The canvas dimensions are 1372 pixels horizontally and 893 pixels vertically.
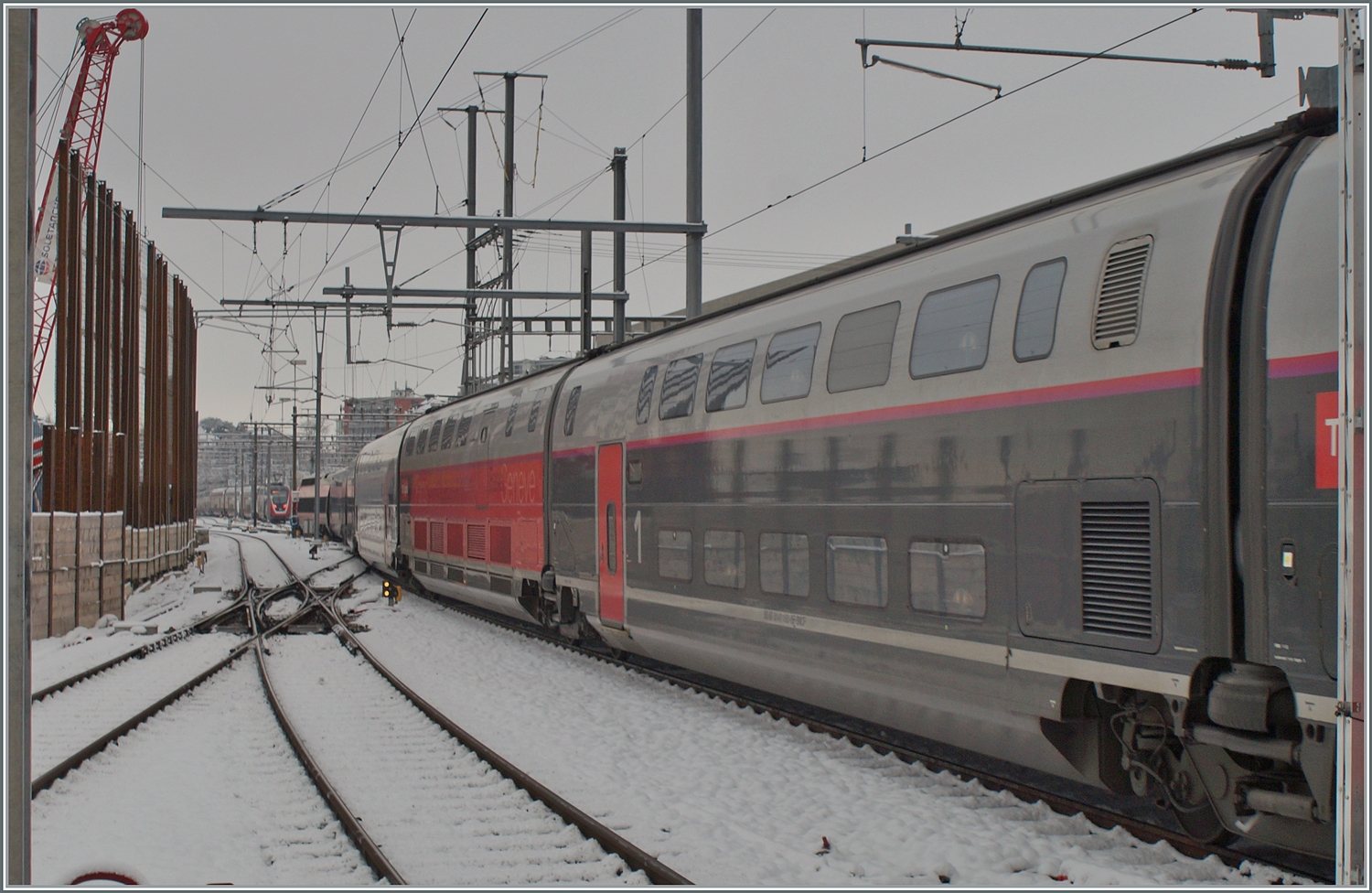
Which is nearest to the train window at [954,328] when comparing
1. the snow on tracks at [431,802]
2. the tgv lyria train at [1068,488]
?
the tgv lyria train at [1068,488]

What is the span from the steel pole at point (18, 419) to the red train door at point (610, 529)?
8.28 metres

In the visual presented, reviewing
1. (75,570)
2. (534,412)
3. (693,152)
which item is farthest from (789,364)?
(75,570)

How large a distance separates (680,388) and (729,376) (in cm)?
107

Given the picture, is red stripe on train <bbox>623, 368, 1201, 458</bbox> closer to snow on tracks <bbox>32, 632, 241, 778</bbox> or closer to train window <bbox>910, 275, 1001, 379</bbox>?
train window <bbox>910, 275, 1001, 379</bbox>

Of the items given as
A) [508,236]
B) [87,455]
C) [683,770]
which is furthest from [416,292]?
[683,770]

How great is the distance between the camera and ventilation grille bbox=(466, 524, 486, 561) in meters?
17.9

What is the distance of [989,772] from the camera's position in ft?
25.2

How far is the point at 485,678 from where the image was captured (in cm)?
1301

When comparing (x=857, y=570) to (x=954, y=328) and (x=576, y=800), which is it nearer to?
(x=954, y=328)

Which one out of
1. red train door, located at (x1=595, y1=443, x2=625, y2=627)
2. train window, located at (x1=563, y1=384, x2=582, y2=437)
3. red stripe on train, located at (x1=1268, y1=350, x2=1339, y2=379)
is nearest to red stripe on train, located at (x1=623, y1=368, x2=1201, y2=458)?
red stripe on train, located at (x1=1268, y1=350, x2=1339, y2=379)

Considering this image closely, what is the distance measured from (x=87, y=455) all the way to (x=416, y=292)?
21.9 ft

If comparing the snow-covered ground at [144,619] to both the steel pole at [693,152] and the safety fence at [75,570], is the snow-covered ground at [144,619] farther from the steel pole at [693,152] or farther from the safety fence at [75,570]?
the steel pole at [693,152]

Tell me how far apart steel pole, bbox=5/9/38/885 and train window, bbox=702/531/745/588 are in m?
6.35

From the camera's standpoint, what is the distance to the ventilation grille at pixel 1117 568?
18.8ft
